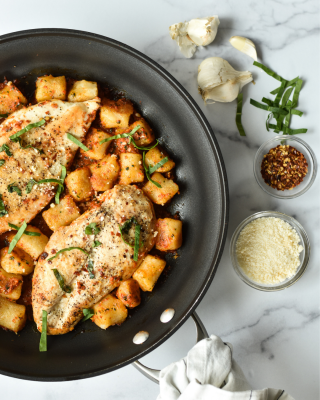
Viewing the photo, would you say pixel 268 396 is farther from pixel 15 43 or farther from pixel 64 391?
pixel 15 43

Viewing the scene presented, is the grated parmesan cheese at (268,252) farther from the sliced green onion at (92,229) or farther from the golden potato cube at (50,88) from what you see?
the golden potato cube at (50,88)

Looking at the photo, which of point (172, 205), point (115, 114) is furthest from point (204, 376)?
point (115, 114)

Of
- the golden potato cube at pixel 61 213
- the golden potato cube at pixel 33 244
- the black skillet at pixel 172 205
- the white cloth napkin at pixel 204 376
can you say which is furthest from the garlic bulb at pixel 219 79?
the white cloth napkin at pixel 204 376

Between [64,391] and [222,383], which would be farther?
[64,391]

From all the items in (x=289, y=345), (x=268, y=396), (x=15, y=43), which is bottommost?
(x=289, y=345)

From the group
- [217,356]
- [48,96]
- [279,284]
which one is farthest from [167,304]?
[48,96]

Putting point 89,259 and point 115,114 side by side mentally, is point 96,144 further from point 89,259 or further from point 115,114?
point 89,259
